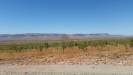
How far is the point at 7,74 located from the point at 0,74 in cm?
28

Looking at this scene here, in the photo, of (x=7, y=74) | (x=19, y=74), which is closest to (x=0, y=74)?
(x=7, y=74)

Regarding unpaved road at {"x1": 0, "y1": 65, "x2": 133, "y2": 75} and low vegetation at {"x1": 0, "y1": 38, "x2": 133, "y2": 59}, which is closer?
unpaved road at {"x1": 0, "y1": 65, "x2": 133, "y2": 75}

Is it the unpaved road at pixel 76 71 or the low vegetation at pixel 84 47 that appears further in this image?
the low vegetation at pixel 84 47

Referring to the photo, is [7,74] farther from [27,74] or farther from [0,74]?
[27,74]

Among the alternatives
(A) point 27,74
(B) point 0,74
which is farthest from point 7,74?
(A) point 27,74

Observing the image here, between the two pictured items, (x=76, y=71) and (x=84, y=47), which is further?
(x=84, y=47)

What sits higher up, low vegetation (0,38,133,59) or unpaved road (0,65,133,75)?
unpaved road (0,65,133,75)

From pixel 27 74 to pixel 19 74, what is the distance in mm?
340

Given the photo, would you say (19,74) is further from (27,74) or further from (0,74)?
(0,74)

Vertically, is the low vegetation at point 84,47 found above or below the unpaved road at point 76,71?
below

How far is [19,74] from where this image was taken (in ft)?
28.3

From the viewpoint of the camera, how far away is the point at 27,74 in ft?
28.7

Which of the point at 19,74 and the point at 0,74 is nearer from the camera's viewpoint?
the point at 0,74

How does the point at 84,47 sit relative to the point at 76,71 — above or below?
below
